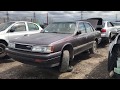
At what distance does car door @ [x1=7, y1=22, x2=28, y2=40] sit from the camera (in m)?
7.20

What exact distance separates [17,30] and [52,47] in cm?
352

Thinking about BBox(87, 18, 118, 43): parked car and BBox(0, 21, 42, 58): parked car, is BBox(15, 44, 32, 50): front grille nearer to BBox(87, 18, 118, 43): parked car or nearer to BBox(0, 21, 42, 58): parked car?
BBox(0, 21, 42, 58): parked car

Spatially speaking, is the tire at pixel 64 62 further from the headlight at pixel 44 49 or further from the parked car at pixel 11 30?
the parked car at pixel 11 30

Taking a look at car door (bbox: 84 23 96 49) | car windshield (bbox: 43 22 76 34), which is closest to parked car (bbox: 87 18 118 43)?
car door (bbox: 84 23 96 49)

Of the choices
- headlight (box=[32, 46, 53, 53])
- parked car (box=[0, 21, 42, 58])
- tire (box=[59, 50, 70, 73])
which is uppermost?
parked car (box=[0, 21, 42, 58])

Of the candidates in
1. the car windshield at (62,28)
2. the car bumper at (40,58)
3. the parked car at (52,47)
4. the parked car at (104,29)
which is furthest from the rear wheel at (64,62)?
the parked car at (104,29)

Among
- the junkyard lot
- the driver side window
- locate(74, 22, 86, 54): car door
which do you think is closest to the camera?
the junkyard lot

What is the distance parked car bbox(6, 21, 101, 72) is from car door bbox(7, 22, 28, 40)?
1.73 metres

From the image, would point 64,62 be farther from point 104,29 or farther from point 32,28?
point 104,29

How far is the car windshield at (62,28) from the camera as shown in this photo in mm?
5970

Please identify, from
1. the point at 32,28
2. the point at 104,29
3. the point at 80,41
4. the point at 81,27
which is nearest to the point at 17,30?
the point at 32,28

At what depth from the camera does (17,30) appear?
7574 mm
